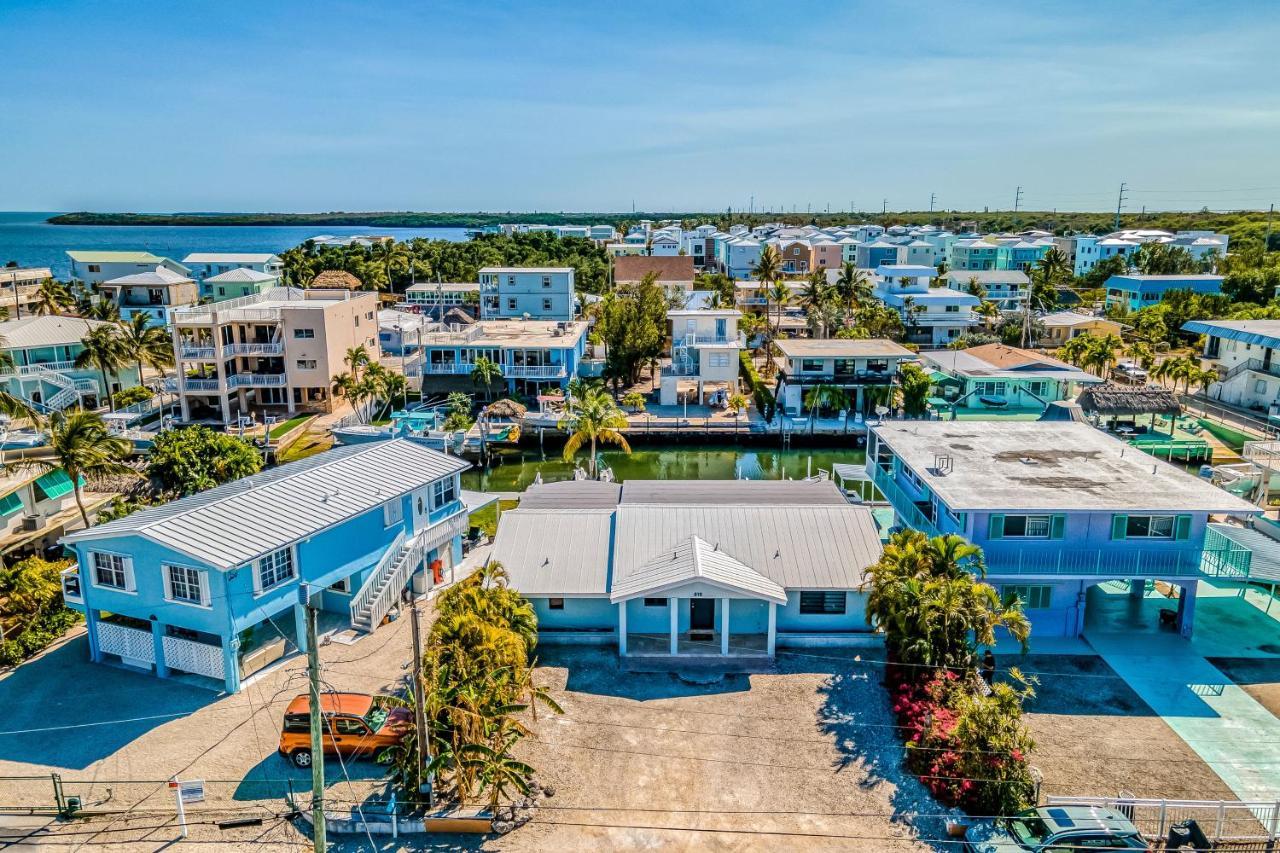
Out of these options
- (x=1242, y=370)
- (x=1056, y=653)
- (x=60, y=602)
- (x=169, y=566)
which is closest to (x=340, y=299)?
(x=60, y=602)

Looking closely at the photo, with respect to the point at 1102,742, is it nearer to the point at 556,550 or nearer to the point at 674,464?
the point at 556,550

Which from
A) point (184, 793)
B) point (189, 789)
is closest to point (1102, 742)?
point (189, 789)

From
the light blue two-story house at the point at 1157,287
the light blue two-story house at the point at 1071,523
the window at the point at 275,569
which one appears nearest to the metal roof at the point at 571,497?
the window at the point at 275,569

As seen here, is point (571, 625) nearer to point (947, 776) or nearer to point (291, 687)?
point (291, 687)

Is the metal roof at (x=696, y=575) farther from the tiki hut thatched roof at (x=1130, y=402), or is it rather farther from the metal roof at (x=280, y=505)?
the tiki hut thatched roof at (x=1130, y=402)

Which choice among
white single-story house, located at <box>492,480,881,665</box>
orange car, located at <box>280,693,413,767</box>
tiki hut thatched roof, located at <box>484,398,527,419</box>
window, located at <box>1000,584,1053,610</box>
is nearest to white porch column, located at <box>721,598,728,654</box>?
white single-story house, located at <box>492,480,881,665</box>

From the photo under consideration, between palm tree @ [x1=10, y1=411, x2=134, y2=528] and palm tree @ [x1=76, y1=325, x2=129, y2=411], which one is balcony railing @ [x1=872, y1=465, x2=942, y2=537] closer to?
palm tree @ [x1=10, y1=411, x2=134, y2=528]
